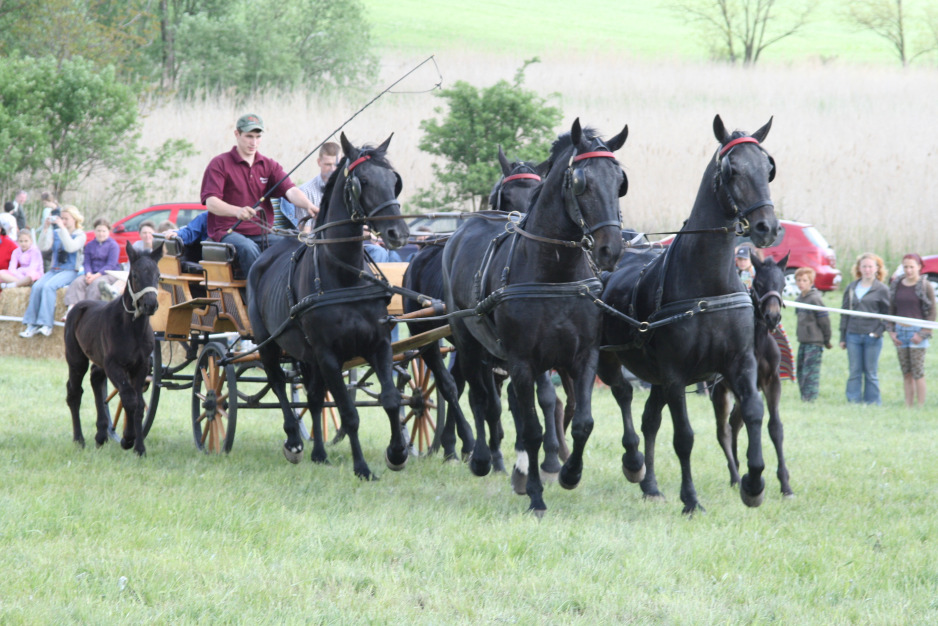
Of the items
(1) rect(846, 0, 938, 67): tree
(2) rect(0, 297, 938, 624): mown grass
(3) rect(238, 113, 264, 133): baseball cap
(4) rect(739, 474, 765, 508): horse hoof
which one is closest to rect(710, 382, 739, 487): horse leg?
(2) rect(0, 297, 938, 624): mown grass

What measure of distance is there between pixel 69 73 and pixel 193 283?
1674 centimetres

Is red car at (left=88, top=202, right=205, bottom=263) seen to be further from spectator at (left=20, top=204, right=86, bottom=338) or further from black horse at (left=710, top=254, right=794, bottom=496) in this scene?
black horse at (left=710, top=254, right=794, bottom=496)

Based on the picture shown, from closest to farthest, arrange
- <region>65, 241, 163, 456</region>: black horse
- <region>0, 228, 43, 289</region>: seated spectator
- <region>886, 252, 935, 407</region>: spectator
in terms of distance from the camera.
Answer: <region>65, 241, 163, 456</region>: black horse
<region>886, 252, 935, 407</region>: spectator
<region>0, 228, 43, 289</region>: seated spectator

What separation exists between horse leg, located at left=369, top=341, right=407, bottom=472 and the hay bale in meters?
9.73

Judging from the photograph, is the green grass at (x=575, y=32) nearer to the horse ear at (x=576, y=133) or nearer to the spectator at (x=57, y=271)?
→ the spectator at (x=57, y=271)

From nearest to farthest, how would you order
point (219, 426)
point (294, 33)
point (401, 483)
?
point (401, 483)
point (219, 426)
point (294, 33)

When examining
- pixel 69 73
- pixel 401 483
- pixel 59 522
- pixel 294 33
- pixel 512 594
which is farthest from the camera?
pixel 294 33

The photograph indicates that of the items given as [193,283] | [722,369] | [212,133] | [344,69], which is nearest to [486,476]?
[722,369]

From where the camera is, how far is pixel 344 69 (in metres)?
45.1

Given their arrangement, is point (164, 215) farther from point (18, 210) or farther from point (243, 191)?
point (243, 191)

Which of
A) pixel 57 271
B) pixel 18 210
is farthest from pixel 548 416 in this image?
pixel 18 210

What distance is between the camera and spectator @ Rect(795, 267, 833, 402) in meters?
13.5

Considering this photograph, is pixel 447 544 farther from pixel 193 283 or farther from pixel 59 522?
pixel 193 283

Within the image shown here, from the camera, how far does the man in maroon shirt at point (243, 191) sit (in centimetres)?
860
